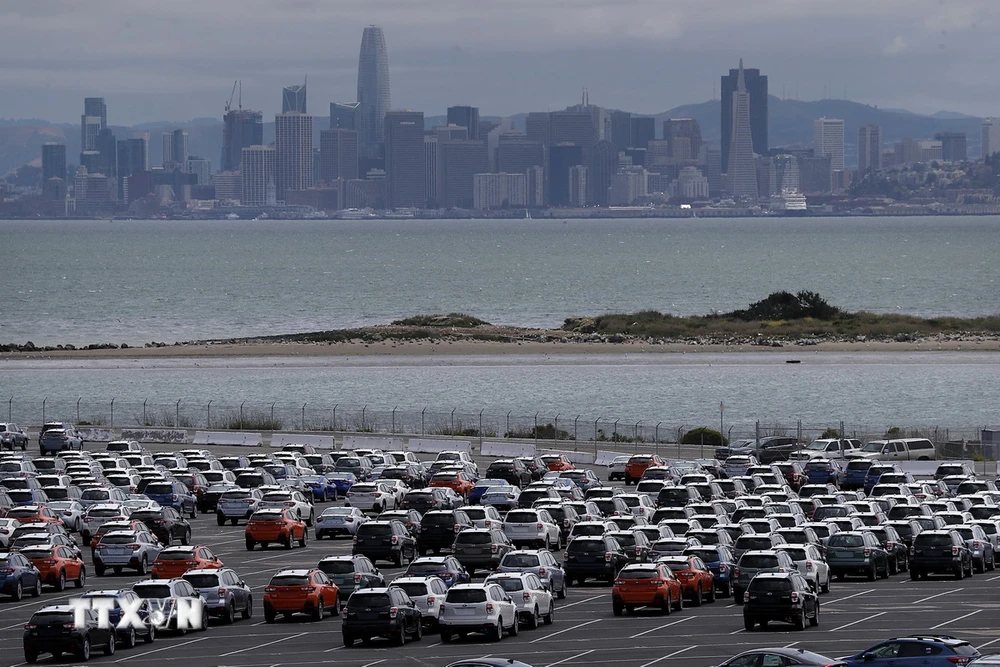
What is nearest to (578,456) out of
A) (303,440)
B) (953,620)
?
(303,440)

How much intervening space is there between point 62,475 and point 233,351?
82.2 metres

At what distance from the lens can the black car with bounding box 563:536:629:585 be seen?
43.3 m

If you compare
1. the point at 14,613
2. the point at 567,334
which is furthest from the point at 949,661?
the point at 567,334

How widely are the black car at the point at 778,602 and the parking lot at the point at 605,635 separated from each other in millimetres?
266

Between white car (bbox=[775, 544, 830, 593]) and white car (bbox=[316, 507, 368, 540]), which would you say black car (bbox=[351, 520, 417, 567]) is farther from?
white car (bbox=[775, 544, 830, 593])

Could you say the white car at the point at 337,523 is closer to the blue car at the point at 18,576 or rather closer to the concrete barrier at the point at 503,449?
the blue car at the point at 18,576

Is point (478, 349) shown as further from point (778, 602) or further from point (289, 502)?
point (778, 602)

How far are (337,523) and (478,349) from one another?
295ft

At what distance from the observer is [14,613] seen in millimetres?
38312

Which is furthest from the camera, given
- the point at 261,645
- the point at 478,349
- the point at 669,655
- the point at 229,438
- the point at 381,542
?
the point at 478,349

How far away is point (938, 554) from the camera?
44.2 meters

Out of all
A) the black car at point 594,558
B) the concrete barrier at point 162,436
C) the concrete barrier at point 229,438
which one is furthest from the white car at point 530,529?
the concrete barrier at point 162,436

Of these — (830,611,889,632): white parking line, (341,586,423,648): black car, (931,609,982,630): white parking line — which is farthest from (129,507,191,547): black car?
(931,609,982,630): white parking line

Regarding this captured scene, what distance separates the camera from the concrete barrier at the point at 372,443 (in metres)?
79.6
